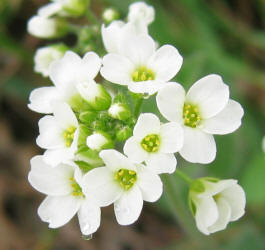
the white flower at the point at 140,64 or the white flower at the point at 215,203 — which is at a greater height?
the white flower at the point at 140,64

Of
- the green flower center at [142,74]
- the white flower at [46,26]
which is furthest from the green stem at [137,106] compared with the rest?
the white flower at [46,26]

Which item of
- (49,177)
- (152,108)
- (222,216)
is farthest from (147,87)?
(152,108)

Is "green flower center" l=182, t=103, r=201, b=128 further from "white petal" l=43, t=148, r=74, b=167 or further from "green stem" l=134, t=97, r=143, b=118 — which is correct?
"white petal" l=43, t=148, r=74, b=167

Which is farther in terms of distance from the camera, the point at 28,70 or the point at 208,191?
the point at 28,70

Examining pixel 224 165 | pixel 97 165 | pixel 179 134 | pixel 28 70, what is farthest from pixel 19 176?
pixel 179 134

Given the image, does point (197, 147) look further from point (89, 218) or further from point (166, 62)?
point (89, 218)

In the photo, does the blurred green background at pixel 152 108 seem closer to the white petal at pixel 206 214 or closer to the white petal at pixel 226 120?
the white petal at pixel 206 214

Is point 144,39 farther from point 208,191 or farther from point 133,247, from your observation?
point 133,247

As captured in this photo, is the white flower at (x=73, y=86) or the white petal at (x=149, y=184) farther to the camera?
the white flower at (x=73, y=86)
